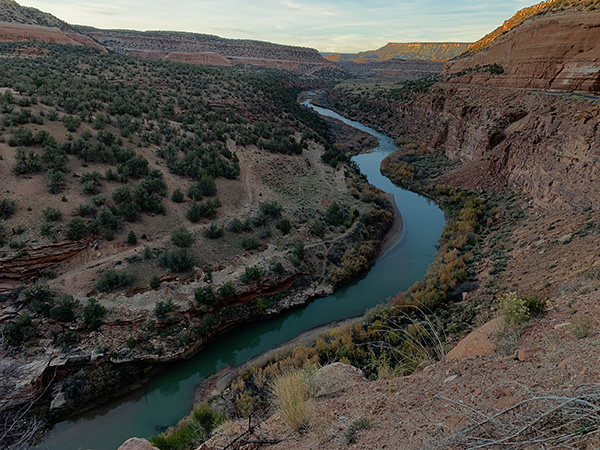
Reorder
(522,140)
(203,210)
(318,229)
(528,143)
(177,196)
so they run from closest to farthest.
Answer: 1. (203,210)
2. (177,196)
3. (318,229)
4. (528,143)
5. (522,140)

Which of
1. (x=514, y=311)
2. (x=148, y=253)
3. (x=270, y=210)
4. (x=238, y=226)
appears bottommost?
(x=148, y=253)

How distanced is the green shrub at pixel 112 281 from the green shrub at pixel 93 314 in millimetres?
720

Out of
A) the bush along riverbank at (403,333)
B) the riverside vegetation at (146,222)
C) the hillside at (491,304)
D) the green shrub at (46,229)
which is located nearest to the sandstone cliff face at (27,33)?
the riverside vegetation at (146,222)

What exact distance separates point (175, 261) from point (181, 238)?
1.70 m


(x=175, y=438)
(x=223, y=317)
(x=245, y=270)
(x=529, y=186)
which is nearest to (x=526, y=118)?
(x=529, y=186)

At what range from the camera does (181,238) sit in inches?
660

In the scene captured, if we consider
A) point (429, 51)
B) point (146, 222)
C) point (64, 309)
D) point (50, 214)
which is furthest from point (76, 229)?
point (429, 51)

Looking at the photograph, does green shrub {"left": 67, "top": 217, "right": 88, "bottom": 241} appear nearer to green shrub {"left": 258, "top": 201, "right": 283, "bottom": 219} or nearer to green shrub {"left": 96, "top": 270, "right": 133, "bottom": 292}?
green shrub {"left": 96, "top": 270, "right": 133, "bottom": 292}

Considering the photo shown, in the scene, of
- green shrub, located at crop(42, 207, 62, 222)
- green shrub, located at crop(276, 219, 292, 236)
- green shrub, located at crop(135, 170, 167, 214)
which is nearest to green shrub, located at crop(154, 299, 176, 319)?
green shrub, located at crop(135, 170, 167, 214)

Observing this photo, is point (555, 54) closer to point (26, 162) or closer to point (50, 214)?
point (50, 214)

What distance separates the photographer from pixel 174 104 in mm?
30469

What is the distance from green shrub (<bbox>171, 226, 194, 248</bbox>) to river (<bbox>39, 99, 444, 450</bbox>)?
5.12 m

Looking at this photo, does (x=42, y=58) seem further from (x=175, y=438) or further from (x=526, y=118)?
(x=526, y=118)

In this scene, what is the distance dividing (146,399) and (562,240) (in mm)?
17741
